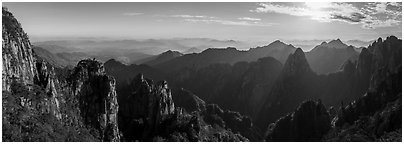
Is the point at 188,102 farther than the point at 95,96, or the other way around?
the point at 188,102

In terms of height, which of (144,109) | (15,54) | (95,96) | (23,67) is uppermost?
(15,54)

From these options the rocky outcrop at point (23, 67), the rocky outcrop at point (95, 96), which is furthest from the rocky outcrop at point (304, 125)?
the rocky outcrop at point (23, 67)

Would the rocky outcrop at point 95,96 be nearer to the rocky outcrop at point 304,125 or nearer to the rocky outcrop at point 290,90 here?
the rocky outcrop at point 304,125

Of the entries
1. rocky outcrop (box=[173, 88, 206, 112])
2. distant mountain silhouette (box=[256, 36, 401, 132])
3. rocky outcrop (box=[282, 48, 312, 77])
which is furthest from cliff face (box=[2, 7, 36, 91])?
rocky outcrop (box=[282, 48, 312, 77])

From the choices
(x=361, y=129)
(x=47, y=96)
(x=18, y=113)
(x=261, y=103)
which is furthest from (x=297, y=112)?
(x=18, y=113)

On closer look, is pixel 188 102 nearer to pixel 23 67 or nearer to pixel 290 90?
pixel 290 90

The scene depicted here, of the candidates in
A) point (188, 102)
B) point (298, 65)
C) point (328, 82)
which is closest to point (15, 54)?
point (188, 102)

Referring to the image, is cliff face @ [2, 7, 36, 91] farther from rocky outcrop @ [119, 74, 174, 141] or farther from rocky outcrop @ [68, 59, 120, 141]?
rocky outcrop @ [119, 74, 174, 141]

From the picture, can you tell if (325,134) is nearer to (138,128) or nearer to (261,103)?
(138,128)
